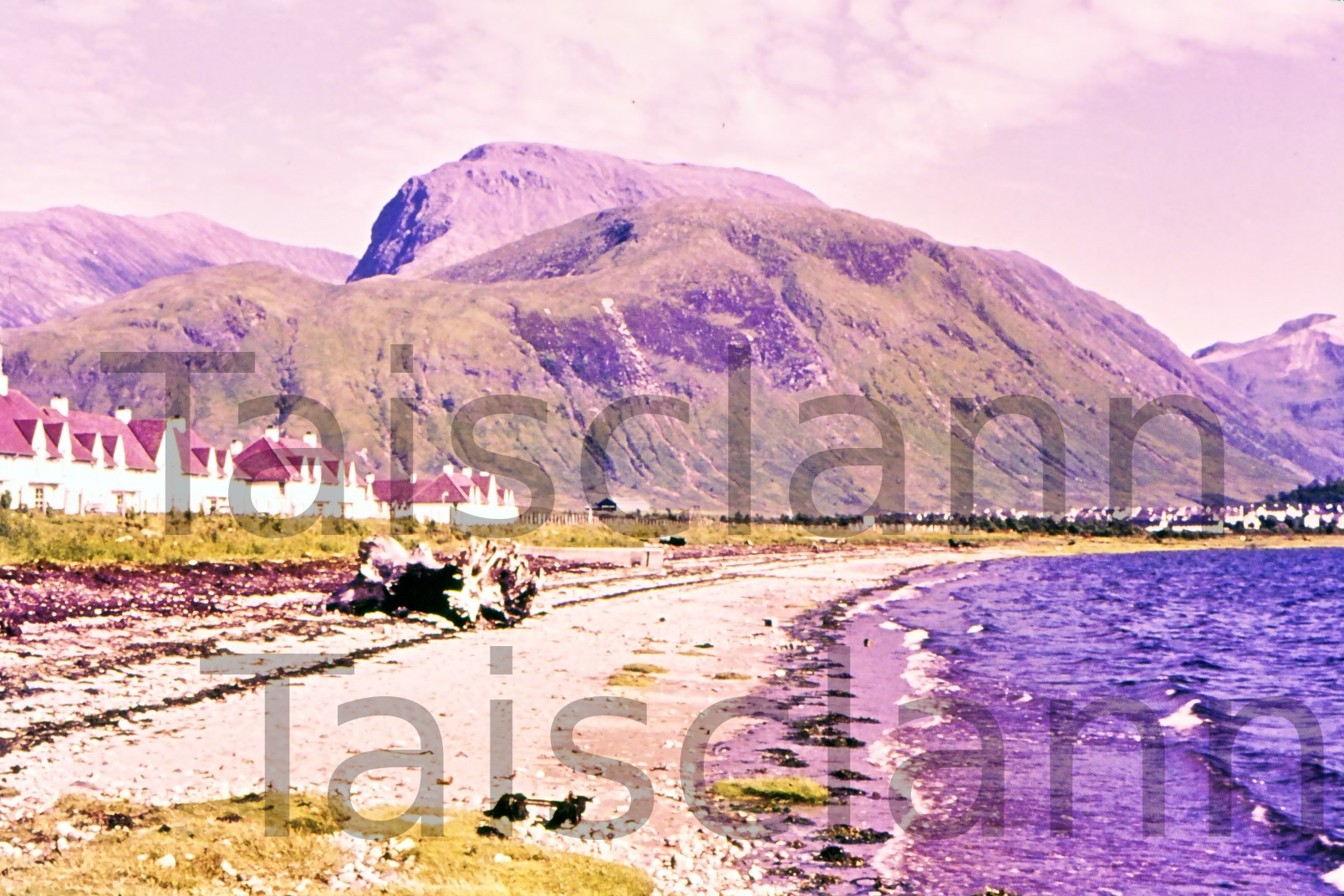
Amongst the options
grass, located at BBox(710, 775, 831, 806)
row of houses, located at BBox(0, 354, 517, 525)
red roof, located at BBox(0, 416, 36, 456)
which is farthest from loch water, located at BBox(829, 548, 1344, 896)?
red roof, located at BBox(0, 416, 36, 456)

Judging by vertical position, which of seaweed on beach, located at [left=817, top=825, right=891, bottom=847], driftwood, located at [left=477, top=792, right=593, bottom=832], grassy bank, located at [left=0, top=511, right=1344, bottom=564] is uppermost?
grassy bank, located at [left=0, top=511, right=1344, bottom=564]

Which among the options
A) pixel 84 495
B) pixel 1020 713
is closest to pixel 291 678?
pixel 1020 713

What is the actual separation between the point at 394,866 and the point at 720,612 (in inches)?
1507

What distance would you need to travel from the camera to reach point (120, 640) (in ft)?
87.5

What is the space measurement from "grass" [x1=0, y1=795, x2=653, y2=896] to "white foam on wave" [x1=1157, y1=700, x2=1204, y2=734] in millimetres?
19702

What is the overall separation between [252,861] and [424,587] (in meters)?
26.0

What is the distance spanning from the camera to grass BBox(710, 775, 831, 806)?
1770 cm

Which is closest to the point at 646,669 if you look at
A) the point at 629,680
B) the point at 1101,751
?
the point at 629,680

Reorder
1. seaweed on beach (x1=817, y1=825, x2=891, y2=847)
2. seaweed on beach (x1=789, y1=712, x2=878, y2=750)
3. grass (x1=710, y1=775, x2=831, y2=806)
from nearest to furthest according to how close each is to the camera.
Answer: seaweed on beach (x1=817, y1=825, x2=891, y2=847)
grass (x1=710, y1=775, x2=831, y2=806)
seaweed on beach (x1=789, y1=712, x2=878, y2=750)

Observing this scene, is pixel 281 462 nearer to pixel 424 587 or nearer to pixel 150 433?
pixel 150 433

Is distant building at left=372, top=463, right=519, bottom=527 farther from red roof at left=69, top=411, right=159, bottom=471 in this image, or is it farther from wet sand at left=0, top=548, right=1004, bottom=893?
wet sand at left=0, top=548, right=1004, bottom=893

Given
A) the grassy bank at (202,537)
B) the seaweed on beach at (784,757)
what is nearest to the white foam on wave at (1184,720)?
the seaweed on beach at (784,757)

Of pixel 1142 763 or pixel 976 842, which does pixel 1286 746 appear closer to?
pixel 1142 763

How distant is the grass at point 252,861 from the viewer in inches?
436
